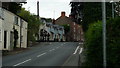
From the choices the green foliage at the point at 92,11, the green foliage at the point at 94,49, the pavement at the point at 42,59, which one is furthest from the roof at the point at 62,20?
the green foliage at the point at 94,49

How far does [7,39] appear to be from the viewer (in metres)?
41.3

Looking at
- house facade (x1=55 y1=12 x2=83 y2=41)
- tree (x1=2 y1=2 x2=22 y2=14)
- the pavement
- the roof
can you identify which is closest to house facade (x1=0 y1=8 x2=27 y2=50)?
tree (x1=2 y1=2 x2=22 y2=14)

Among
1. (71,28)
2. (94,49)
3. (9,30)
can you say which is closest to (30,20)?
(9,30)

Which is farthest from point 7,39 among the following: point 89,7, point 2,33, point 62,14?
point 62,14

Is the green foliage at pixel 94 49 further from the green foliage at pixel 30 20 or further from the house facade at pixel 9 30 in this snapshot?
the green foliage at pixel 30 20

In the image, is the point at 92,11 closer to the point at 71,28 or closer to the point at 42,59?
the point at 42,59

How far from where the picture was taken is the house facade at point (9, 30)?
38531 mm

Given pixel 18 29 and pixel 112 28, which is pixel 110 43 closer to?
pixel 112 28

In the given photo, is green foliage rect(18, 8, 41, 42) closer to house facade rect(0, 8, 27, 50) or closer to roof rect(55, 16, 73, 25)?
house facade rect(0, 8, 27, 50)

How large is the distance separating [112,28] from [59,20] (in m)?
129

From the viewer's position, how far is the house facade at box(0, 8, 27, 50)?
126 feet

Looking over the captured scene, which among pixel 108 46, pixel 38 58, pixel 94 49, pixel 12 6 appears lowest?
pixel 38 58

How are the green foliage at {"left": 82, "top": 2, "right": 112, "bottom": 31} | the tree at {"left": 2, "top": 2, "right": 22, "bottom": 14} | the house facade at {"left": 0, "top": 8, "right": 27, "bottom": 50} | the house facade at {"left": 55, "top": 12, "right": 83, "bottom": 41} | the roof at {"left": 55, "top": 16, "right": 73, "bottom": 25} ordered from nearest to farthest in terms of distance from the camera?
the green foliage at {"left": 82, "top": 2, "right": 112, "bottom": 31}
the house facade at {"left": 0, "top": 8, "right": 27, "bottom": 50}
the tree at {"left": 2, "top": 2, "right": 22, "bottom": 14}
the house facade at {"left": 55, "top": 12, "right": 83, "bottom": 41}
the roof at {"left": 55, "top": 16, "right": 73, "bottom": 25}

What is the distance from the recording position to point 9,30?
42.3m
